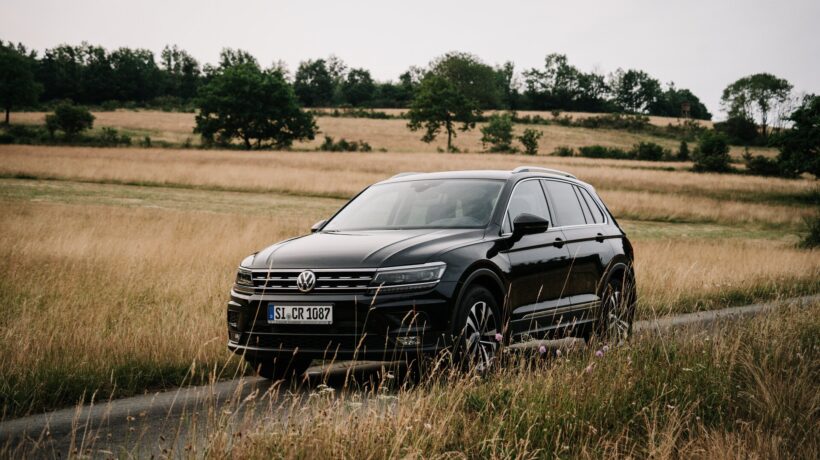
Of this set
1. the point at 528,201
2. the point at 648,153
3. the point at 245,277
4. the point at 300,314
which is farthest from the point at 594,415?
the point at 648,153

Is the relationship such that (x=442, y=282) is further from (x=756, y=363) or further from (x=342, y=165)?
(x=342, y=165)

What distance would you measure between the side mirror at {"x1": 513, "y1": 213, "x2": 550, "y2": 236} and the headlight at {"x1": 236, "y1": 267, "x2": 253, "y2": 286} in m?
2.27

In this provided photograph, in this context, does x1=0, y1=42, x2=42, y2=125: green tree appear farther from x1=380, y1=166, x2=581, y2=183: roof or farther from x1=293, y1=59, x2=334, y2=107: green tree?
x1=380, y1=166, x2=581, y2=183: roof

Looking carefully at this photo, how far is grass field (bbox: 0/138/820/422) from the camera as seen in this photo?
26.9 feet

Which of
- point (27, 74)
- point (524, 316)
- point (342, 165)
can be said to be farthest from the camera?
point (27, 74)

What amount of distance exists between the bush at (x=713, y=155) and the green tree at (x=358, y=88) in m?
84.0

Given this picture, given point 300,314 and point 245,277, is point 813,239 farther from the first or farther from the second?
point 300,314

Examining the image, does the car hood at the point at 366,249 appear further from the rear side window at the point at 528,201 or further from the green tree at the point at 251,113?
the green tree at the point at 251,113

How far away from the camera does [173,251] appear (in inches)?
635

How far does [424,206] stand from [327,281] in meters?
1.86

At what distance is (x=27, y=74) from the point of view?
9975 cm

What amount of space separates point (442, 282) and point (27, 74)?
10344cm

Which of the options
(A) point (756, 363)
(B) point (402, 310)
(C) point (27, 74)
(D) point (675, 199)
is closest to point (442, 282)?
(B) point (402, 310)

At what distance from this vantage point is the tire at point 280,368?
780 centimetres
